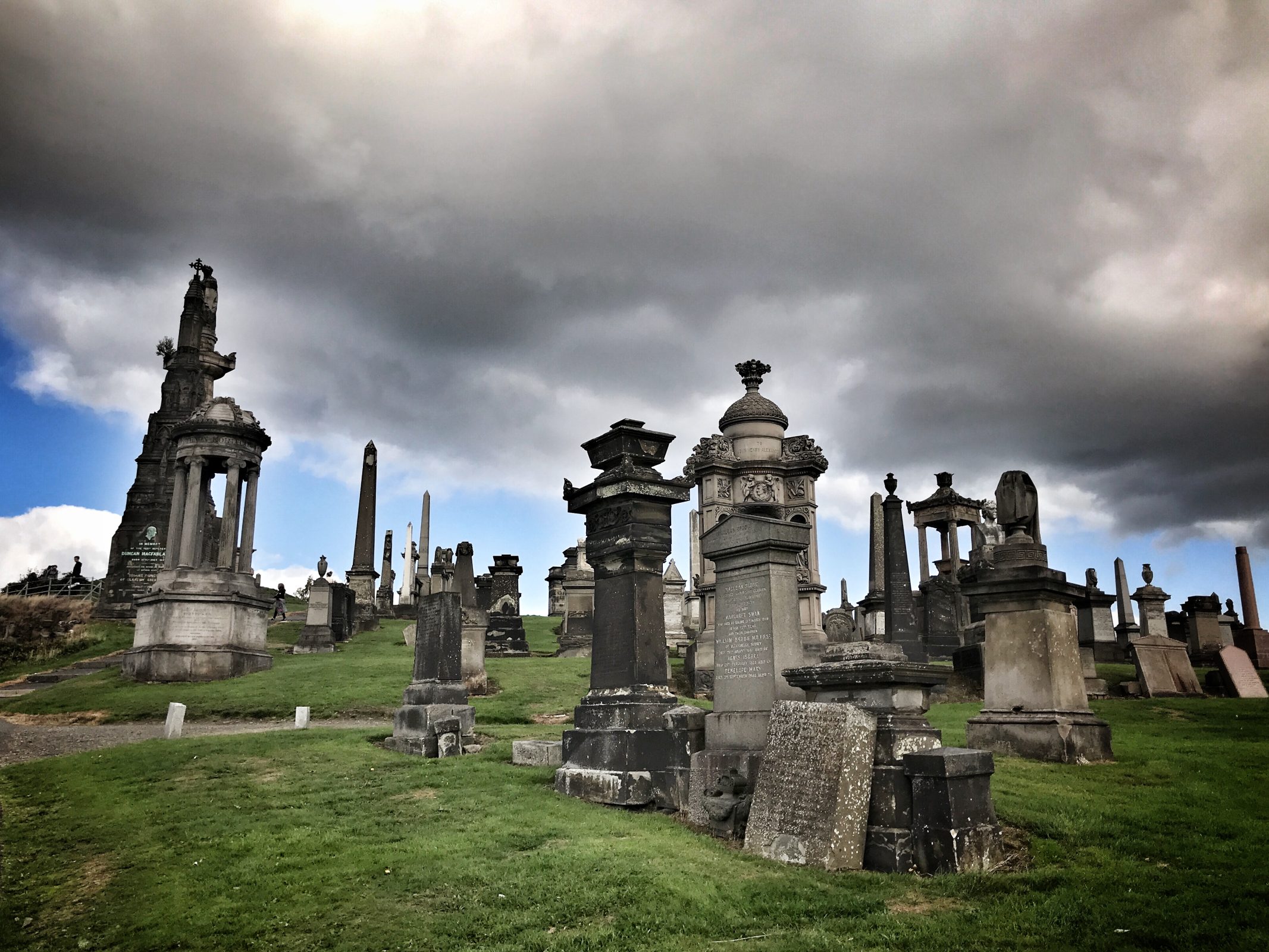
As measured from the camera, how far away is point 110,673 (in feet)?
85.7

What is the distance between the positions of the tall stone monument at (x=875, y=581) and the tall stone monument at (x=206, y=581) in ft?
64.8

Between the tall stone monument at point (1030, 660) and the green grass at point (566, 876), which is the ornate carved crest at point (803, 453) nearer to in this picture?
the tall stone monument at point (1030, 660)

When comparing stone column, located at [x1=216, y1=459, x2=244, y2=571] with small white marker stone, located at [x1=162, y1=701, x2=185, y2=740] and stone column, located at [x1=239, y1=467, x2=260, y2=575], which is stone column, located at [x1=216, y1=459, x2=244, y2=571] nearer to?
stone column, located at [x1=239, y1=467, x2=260, y2=575]

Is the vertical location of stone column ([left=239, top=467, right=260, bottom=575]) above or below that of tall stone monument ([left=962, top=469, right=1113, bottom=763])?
above

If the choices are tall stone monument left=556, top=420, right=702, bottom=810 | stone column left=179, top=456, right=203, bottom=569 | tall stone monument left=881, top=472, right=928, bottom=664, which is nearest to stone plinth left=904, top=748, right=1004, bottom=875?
tall stone monument left=556, top=420, right=702, bottom=810

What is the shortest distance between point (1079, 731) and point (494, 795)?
6987 mm

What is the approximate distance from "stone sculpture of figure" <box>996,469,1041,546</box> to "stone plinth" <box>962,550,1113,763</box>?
58cm

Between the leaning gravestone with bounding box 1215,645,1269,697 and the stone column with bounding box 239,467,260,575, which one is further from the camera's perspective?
the stone column with bounding box 239,467,260,575

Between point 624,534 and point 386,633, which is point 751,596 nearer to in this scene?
point 624,534

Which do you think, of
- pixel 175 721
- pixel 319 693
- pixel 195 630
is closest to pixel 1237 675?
pixel 319 693

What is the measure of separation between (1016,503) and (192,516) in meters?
25.6

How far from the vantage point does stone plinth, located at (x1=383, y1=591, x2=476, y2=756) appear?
43.0 ft

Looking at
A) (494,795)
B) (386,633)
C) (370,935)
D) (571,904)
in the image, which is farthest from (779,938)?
(386,633)

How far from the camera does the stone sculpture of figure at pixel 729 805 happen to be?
7707 millimetres
